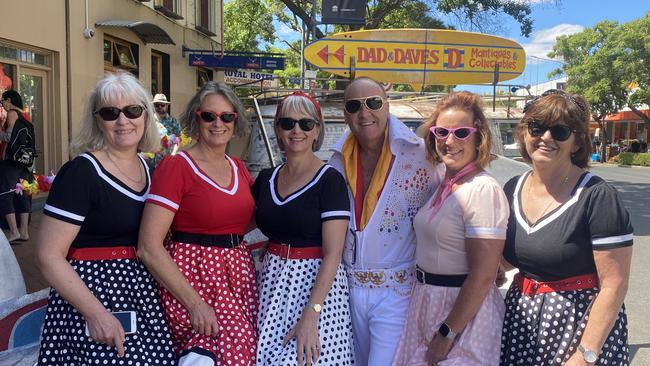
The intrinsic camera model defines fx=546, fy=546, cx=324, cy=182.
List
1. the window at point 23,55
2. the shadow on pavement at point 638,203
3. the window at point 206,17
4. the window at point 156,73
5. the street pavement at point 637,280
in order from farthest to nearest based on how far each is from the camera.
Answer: the window at point 206,17 < the window at point 156,73 < the shadow on pavement at point 638,203 < the window at point 23,55 < the street pavement at point 637,280

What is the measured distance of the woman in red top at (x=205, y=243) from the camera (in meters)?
2.08

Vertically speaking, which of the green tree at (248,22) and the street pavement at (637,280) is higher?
the green tree at (248,22)

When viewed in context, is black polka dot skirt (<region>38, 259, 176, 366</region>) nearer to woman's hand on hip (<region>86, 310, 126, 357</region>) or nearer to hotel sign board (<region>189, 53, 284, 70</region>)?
woman's hand on hip (<region>86, 310, 126, 357</region>)

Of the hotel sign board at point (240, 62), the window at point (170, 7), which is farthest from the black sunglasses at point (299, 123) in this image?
the window at point (170, 7)

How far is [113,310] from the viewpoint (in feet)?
6.54

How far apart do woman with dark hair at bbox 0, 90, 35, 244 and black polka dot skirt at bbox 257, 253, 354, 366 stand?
17.6ft

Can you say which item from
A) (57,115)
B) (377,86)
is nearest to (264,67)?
(57,115)

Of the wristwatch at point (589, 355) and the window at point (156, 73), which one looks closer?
the wristwatch at point (589, 355)

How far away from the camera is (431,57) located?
17.1 feet

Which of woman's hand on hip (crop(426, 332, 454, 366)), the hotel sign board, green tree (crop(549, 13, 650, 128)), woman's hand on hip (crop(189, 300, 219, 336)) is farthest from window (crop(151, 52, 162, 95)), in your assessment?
green tree (crop(549, 13, 650, 128))

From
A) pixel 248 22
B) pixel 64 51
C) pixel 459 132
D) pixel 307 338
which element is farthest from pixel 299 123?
pixel 248 22

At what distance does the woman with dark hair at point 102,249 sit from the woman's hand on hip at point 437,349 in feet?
3.38

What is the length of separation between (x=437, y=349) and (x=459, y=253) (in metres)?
0.41

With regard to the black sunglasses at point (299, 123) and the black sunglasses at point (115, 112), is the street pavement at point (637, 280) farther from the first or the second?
the black sunglasses at point (115, 112)
